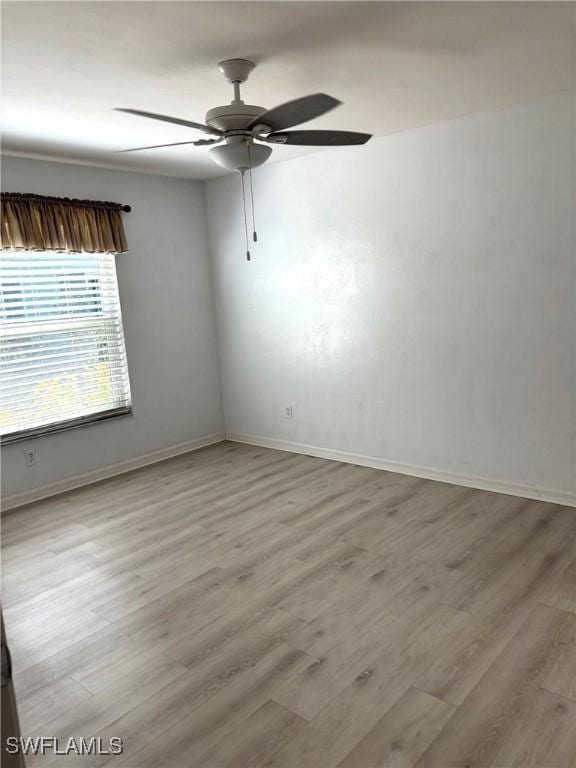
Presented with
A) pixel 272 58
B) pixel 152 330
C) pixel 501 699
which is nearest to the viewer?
pixel 501 699

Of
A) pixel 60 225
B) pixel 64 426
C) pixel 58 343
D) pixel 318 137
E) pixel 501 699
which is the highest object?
pixel 318 137

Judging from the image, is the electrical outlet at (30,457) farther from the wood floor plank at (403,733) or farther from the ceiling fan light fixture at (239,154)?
the wood floor plank at (403,733)

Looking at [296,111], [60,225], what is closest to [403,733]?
[296,111]

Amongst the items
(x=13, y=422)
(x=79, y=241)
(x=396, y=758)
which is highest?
(x=79, y=241)

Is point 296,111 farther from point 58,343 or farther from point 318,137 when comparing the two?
point 58,343

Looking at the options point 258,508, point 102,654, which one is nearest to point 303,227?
point 258,508

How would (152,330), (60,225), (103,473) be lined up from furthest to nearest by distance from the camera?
(152,330) < (103,473) < (60,225)

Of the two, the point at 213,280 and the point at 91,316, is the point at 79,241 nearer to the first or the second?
the point at 91,316

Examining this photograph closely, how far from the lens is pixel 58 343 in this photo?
4.49 meters

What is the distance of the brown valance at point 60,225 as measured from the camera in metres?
4.05

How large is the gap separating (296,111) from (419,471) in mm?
2917

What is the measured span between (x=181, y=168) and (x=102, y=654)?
3794 millimetres

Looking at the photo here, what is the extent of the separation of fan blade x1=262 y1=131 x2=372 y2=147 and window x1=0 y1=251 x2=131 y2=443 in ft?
8.11

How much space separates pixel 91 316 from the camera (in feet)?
15.4
